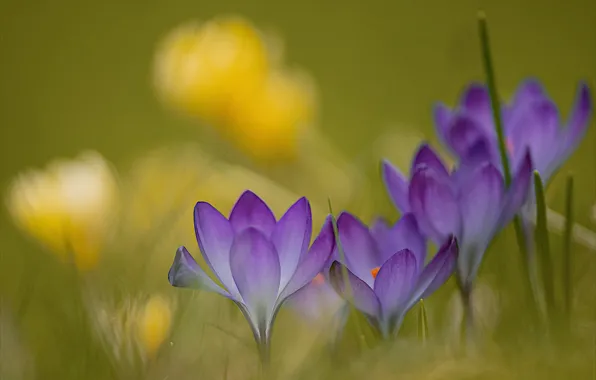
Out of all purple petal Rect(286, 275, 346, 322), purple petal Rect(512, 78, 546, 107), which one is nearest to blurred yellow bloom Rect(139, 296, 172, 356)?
purple petal Rect(286, 275, 346, 322)

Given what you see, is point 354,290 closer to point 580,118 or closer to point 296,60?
point 580,118

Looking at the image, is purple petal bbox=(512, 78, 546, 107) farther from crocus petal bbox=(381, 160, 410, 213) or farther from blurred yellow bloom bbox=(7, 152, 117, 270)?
blurred yellow bloom bbox=(7, 152, 117, 270)

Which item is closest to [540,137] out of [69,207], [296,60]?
[69,207]

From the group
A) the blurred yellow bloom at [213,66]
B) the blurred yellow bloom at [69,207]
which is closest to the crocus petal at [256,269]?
the blurred yellow bloom at [69,207]

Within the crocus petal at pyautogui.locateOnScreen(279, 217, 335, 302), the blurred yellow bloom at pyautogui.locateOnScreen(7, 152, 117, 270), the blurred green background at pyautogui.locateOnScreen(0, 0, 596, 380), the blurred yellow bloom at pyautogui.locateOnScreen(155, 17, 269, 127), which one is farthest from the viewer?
the blurred green background at pyautogui.locateOnScreen(0, 0, 596, 380)

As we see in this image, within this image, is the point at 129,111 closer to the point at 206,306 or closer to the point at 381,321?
the point at 206,306

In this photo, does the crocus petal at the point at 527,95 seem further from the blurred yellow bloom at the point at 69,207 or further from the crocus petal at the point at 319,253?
the blurred yellow bloom at the point at 69,207
